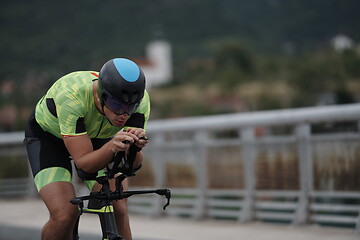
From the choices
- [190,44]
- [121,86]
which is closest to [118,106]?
[121,86]

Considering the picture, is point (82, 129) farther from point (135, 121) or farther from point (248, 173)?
point (248, 173)

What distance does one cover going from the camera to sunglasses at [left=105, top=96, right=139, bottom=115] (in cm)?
468

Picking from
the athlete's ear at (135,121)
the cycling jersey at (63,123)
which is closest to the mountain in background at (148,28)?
the cycling jersey at (63,123)

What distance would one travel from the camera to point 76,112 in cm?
505

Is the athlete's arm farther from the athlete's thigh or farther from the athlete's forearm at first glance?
the athlete's thigh

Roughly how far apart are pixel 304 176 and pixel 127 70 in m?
5.81

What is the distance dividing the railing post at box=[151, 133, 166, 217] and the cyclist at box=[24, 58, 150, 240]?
741 centimetres

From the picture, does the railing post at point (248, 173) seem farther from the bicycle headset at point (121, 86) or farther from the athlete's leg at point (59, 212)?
the bicycle headset at point (121, 86)

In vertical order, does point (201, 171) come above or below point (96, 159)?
above

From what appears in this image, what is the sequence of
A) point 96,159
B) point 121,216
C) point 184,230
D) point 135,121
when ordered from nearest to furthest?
point 96,159, point 135,121, point 121,216, point 184,230

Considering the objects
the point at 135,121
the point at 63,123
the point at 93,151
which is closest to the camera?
the point at 93,151

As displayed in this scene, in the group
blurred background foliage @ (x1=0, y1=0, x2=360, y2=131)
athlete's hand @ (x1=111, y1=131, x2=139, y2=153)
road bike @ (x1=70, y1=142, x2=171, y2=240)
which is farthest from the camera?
blurred background foliage @ (x1=0, y1=0, x2=360, y2=131)

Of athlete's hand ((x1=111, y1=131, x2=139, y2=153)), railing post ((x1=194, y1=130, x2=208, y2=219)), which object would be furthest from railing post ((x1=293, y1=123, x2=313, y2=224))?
athlete's hand ((x1=111, y1=131, x2=139, y2=153))

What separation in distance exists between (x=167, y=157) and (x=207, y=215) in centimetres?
177
